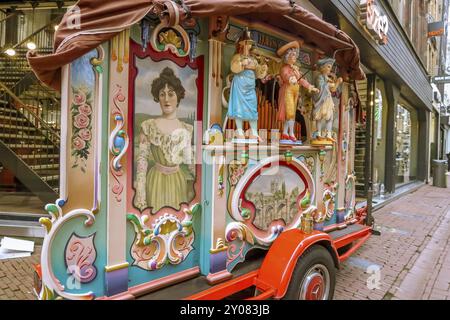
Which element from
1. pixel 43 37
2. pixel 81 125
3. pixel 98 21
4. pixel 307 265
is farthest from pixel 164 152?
pixel 43 37

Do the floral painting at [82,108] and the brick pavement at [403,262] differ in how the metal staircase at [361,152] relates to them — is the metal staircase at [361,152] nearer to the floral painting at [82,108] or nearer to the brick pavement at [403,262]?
the brick pavement at [403,262]

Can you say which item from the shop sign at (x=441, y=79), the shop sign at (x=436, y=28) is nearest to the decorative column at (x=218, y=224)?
the shop sign at (x=441, y=79)

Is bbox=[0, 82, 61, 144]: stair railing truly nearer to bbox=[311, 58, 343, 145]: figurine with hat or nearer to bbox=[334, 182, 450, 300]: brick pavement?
bbox=[311, 58, 343, 145]: figurine with hat

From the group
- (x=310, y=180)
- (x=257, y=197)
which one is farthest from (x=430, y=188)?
(x=257, y=197)

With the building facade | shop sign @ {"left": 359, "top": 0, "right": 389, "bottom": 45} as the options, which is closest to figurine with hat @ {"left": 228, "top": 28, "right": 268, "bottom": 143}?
the building facade

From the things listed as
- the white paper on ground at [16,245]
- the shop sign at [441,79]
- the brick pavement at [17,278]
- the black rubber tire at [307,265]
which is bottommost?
the brick pavement at [17,278]

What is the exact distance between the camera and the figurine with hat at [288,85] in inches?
128

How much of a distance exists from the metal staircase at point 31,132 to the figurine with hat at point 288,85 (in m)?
4.54

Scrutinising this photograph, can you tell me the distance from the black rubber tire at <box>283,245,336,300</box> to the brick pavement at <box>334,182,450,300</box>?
0.77 meters

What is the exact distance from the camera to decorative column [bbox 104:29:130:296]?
220 cm

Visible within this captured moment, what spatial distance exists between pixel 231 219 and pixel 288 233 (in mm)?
676

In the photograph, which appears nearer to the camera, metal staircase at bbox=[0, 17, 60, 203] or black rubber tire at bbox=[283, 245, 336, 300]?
black rubber tire at bbox=[283, 245, 336, 300]

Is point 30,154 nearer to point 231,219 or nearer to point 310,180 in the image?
point 231,219

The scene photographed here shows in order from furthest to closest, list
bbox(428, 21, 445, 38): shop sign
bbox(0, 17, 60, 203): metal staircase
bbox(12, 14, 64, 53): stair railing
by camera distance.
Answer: bbox(428, 21, 445, 38): shop sign, bbox(12, 14, 64, 53): stair railing, bbox(0, 17, 60, 203): metal staircase
